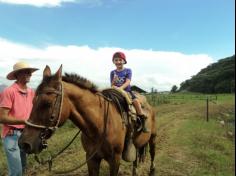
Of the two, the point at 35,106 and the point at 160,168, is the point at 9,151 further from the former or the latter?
the point at 160,168

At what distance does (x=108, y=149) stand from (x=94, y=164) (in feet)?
1.37

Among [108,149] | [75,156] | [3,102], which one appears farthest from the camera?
[75,156]

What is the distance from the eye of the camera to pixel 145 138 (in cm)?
708

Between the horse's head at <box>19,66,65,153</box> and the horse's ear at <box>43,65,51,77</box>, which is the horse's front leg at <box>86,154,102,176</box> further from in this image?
the horse's ear at <box>43,65,51,77</box>

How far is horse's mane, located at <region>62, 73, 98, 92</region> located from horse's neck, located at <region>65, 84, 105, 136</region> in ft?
0.22

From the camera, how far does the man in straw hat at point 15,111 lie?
4.82 meters

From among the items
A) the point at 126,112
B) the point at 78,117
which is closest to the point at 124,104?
the point at 126,112

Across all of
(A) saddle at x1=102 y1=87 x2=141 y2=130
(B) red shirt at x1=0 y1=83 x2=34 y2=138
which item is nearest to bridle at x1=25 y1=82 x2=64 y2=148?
(B) red shirt at x1=0 y1=83 x2=34 y2=138

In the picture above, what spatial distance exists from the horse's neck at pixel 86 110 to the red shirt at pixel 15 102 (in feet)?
2.31

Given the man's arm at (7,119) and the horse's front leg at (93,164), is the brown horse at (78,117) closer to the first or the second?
the horse's front leg at (93,164)

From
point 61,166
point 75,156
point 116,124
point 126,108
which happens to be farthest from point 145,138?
point 75,156

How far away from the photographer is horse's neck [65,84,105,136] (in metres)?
4.86

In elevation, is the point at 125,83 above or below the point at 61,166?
above

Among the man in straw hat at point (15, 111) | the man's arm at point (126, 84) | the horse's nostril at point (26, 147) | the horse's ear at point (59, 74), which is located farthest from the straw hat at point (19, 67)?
the man's arm at point (126, 84)
